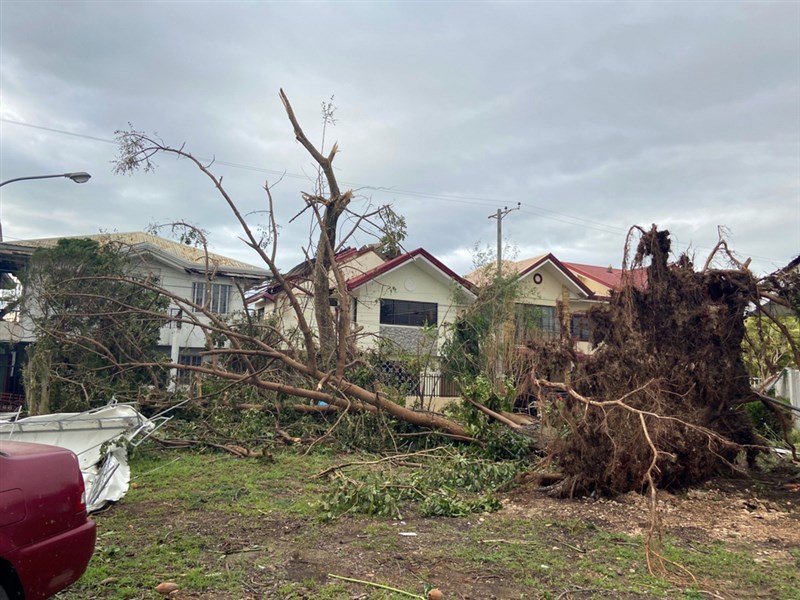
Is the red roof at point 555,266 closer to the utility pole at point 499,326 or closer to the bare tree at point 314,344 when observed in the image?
the utility pole at point 499,326

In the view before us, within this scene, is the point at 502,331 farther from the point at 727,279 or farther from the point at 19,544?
the point at 19,544

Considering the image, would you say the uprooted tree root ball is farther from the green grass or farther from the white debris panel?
the white debris panel

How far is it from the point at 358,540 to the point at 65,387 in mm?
8731

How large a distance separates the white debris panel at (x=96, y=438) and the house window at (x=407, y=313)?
1388 centimetres

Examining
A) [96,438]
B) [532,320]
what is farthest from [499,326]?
[96,438]

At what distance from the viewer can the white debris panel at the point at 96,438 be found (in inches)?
260

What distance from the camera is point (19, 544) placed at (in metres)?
3.06

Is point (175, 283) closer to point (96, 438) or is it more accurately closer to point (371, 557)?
point (96, 438)

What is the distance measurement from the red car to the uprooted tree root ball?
5367 millimetres

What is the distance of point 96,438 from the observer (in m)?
7.59

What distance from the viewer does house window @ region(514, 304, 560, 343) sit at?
18172 millimetres

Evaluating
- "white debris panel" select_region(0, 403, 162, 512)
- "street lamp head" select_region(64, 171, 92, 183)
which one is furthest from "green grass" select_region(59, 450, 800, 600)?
"street lamp head" select_region(64, 171, 92, 183)

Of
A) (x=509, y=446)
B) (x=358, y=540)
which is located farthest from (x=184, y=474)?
(x=509, y=446)

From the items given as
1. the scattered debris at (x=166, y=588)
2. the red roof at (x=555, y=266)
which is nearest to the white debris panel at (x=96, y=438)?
the scattered debris at (x=166, y=588)
